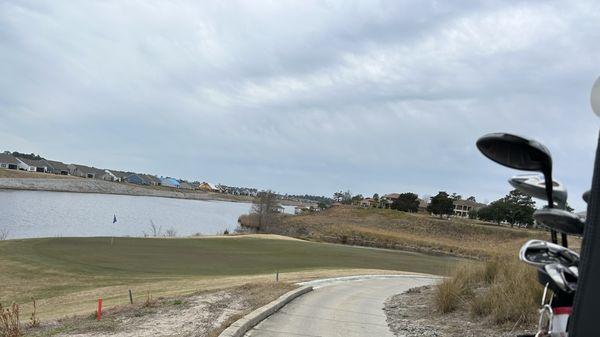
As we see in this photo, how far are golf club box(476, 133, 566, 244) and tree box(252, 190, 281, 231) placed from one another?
81.5m

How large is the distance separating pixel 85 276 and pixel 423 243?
52.8 m

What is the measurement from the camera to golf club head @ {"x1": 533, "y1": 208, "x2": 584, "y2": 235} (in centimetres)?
195

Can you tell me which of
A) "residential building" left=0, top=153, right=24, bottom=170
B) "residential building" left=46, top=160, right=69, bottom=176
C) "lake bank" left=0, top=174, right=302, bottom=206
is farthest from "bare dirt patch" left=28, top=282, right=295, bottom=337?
"residential building" left=46, top=160, right=69, bottom=176

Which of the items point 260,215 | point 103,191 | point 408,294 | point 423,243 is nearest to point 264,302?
point 408,294

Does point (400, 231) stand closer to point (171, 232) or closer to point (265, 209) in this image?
point (265, 209)

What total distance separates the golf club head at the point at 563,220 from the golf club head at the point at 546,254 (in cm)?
7

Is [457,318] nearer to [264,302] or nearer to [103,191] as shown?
[264,302]

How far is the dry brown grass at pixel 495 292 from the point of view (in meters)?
8.40

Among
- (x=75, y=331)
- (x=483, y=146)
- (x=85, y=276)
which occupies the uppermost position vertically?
(x=483, y=146)

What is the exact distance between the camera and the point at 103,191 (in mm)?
142375

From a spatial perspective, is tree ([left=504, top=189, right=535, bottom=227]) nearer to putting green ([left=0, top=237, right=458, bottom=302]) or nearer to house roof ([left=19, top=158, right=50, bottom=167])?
putting green ([left=0, top=237, right=458, bottom=302])

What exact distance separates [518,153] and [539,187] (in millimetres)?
173

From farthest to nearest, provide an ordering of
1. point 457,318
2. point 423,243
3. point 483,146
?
point 423,243 < point 457,318 < point 483,146

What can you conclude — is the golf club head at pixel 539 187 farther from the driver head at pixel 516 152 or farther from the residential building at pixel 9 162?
the residential building at pixel 9 162
